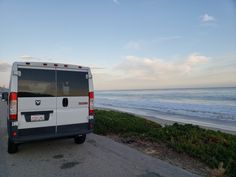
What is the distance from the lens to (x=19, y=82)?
15.1 feet

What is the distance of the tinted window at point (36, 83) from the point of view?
465cm

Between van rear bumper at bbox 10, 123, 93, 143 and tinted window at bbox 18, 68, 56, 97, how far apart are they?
89 cm

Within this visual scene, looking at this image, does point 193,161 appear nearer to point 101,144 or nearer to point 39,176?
point 101,144

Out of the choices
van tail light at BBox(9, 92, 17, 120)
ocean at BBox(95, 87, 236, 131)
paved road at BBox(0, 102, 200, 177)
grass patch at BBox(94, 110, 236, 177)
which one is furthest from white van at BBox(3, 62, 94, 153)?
ocean at BBox(95, 87, 236, 131)

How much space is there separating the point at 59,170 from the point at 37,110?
1.58 meters

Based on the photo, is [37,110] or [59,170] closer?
[59,170]

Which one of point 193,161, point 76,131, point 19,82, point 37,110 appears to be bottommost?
point 193,161

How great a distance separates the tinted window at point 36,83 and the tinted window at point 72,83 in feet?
0.63

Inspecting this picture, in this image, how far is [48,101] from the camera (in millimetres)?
5008

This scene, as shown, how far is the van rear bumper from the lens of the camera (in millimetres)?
4627

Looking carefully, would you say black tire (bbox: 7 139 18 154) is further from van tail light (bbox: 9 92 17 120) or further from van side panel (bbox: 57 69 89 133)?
van side panel (bbox: 57 69 89 133)

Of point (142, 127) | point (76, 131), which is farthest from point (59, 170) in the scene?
point (142, 127)

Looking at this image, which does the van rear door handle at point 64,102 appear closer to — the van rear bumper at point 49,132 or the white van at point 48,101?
the white van at point 48,101

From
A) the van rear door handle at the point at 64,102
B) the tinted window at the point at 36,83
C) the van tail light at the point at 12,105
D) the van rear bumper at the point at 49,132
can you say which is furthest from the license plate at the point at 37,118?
the van rear door handle at the point at 64,102
